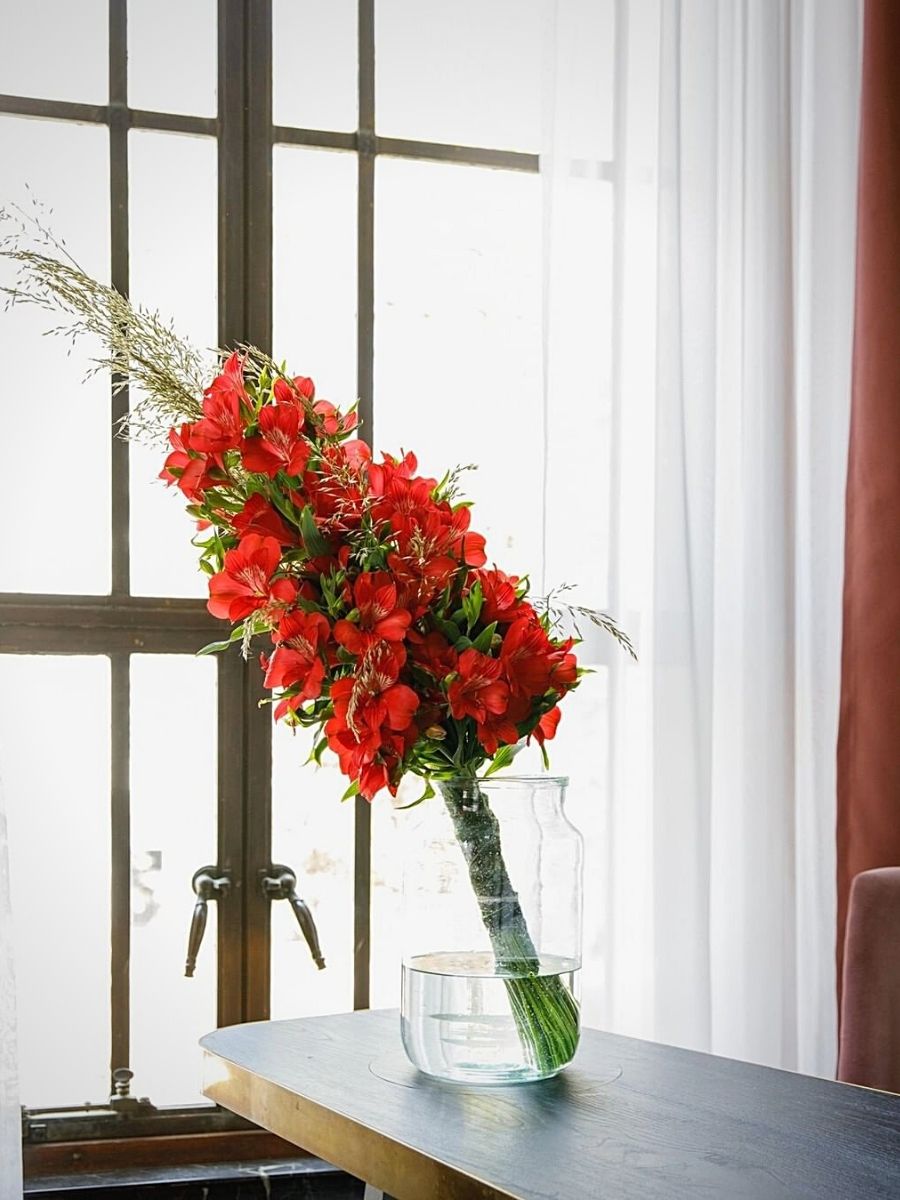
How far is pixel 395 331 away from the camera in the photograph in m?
2.08

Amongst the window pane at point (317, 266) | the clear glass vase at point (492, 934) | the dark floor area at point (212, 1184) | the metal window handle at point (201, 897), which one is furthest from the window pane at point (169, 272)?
the clear glass vase at point (492, 934)

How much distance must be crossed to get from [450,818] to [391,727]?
0.41 ft

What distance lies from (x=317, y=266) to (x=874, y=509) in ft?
2.97

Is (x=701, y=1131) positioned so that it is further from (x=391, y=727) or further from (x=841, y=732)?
(x=841, y=732)

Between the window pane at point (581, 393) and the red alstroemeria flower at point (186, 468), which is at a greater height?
the window pane at point (581, 393)

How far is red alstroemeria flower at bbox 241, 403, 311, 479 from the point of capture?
113 cm

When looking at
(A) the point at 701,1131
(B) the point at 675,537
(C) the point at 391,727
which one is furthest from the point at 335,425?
(B) the point at 675,537

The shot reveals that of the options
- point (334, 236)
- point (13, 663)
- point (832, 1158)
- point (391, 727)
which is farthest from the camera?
point (334, 236)

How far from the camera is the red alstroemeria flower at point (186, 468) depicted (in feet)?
3.75

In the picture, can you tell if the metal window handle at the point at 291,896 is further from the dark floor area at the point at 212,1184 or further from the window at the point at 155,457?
the dark floor area at the point at 212,1184

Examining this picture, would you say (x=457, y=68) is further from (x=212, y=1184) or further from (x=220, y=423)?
(x=212, y=1184)

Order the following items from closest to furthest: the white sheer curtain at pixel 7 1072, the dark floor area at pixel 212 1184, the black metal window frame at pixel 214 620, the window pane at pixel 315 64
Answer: the white sheer curtain at pixel 7 1072
the dark floor area at pixel 212 1184
the black metal window frame at pixel 214 620
the window pane at pixel 315 64

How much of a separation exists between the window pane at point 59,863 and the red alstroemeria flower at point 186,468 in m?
0.87

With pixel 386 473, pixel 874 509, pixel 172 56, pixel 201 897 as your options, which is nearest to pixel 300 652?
pixel 386 473
